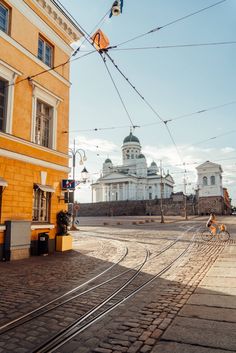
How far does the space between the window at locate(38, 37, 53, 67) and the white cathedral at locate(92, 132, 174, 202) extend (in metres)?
88.5

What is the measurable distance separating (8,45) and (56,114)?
3783 mm

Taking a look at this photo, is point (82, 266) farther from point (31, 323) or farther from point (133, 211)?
point (133, 211)

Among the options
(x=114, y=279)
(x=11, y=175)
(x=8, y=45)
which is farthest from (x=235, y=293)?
(x=8, y=45)

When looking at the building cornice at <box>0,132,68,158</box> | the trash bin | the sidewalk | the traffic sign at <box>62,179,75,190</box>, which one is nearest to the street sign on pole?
the traffic sign at <box>62,179,75,190</box>

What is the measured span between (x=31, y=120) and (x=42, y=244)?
524 cm

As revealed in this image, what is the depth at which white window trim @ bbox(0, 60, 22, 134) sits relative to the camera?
11.3 m

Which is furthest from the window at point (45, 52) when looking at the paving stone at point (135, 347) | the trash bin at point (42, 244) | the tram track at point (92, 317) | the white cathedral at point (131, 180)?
the white cathedral at point (131, 180)

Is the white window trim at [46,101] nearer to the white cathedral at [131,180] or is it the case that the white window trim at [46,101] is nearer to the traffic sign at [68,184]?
the traffic sign at [68,184]

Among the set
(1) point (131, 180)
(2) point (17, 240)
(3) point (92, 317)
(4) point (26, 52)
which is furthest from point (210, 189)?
(3) point (92, 317)

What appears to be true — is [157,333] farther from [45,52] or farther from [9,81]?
[45,52]

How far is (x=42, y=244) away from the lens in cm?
1207

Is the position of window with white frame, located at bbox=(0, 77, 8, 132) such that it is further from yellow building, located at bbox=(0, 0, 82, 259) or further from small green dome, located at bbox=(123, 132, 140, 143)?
small green dome, located at bbox=(123, 132, 140, 143)

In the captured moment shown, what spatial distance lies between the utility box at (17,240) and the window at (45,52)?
7864mm

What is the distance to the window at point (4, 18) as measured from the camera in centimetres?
1170
